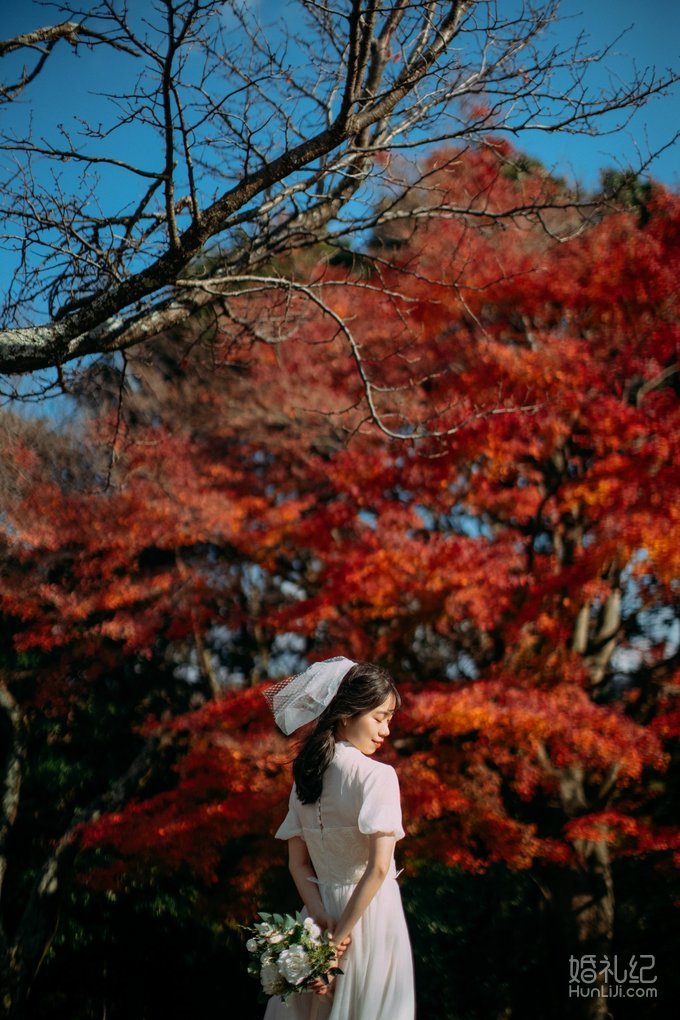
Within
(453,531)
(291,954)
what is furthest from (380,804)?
(453,531)

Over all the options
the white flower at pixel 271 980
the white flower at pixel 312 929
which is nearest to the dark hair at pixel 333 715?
the white flower at pixel 312 929

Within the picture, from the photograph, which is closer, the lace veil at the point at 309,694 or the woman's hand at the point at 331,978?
the woman's hand at the point at 331,978

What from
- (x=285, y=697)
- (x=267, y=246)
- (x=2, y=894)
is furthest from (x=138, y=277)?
(x=2, y=894)

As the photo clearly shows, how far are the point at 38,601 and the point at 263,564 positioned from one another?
89.6 inches

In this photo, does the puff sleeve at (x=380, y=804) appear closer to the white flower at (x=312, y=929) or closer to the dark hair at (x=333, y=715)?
the dark hair at (x=333, y=715)

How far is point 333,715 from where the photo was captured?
2145 millimetres

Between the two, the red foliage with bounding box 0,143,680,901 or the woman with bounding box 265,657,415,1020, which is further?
the red foliage with bounding box 0,143,680,901

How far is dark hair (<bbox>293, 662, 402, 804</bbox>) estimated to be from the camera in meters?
2.09

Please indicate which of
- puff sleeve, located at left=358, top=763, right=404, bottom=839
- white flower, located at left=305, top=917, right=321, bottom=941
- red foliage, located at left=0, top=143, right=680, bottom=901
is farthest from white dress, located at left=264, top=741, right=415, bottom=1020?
red foliage, located at left=0, top=143, right=680, bottom=901

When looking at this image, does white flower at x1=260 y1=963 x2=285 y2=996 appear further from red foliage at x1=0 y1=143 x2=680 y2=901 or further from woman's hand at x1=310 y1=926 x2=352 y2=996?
red foliage at x1=0 y1=143 x2=680 y2=901

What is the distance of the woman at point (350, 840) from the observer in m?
1.96

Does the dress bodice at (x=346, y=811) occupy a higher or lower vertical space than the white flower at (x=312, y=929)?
higher

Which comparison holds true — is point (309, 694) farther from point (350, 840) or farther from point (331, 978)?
point (331, 978)

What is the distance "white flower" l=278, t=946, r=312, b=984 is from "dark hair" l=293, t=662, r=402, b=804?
0.35 metres
